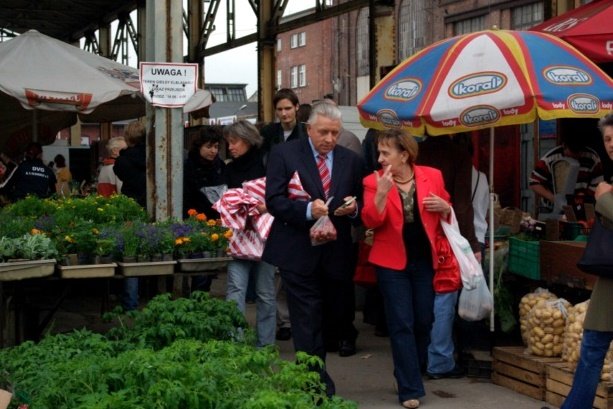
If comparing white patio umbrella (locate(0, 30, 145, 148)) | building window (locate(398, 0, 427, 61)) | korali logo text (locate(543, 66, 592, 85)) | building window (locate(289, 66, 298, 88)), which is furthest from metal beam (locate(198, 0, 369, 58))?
building window (locate(289, 66, 298, 88))

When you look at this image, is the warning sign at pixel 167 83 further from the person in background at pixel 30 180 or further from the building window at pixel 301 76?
the building window at pixel 301 76

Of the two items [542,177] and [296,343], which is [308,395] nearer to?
[296,343]

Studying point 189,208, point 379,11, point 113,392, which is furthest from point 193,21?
point 113,392

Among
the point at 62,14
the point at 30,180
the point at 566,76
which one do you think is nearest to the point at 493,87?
the point at 566,76

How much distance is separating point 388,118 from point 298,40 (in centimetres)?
5000

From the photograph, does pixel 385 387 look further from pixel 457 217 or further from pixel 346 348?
pixel 457 217

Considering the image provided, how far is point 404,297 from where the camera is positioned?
6.52 meters

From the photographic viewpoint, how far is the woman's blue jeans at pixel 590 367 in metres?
5.54

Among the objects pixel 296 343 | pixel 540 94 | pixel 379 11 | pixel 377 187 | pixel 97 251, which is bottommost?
pixel 296 343

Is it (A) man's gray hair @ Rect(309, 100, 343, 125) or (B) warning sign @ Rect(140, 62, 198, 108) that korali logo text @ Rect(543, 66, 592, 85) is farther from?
(B) warning sign @ Rect(140, 62, 198, 108)

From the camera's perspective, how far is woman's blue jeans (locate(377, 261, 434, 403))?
6.51 meters

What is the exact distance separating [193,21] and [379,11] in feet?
29.8

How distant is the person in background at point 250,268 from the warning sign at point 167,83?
69cm

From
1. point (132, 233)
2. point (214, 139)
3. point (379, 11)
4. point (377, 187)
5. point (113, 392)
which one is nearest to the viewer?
point (113, 392)
